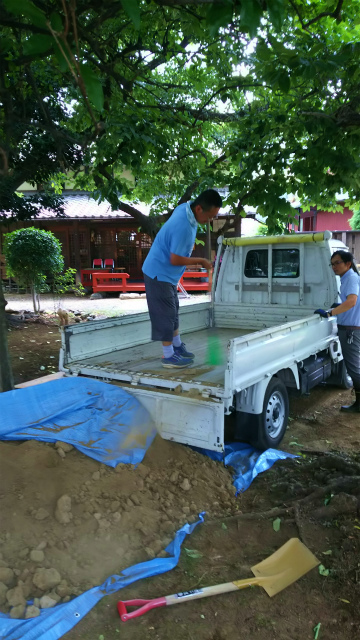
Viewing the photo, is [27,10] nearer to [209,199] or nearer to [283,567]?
[209,199]

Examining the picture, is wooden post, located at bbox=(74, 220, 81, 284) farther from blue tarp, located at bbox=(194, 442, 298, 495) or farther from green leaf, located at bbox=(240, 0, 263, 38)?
green leaf, located at bbox=(240, 0, 263, 38)

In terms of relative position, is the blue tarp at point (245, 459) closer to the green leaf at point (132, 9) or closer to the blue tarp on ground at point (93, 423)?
the blue tarp on ground at point (93, 423)

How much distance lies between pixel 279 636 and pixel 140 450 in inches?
62.8

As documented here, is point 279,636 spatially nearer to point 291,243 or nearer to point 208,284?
point 291,243

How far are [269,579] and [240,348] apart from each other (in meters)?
1.57

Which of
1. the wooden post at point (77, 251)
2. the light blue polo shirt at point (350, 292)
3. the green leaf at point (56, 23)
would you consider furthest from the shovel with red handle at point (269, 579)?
the wooden post at point (77, 251)

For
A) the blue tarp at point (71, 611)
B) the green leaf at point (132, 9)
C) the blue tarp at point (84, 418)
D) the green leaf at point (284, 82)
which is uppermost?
the green leaf at point (284, 82)

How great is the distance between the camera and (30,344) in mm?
9172

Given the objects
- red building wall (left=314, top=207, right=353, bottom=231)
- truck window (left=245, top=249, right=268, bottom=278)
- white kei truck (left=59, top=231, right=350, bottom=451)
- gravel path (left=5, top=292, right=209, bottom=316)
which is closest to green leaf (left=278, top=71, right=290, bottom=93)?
white kei truck (left=59, top=231, right=350, bottom=451)

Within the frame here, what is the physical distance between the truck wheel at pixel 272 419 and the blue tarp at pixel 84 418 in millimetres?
995

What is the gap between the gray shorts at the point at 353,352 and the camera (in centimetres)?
544

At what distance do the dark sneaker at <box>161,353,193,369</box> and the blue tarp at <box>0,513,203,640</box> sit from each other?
185 cm

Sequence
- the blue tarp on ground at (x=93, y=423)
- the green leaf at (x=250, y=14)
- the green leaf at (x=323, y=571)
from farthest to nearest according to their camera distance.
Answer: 1. the blue tarp on ground at (x=93, y=423)
2. the green leaf at (x=323, y=571)
3. the green leaf at (x=250, y=14)

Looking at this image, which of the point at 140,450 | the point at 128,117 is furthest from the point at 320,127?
the point at 140,450
